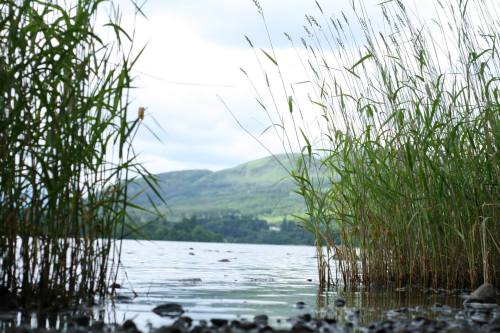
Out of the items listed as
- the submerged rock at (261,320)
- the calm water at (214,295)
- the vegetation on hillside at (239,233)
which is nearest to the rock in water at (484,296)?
the calm water at (214,295)

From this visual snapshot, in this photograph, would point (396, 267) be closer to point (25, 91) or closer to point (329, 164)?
point (329, 164)

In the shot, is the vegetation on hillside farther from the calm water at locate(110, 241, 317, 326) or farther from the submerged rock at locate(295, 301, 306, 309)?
the submerged rock at locate(295, 301, 306, 309)

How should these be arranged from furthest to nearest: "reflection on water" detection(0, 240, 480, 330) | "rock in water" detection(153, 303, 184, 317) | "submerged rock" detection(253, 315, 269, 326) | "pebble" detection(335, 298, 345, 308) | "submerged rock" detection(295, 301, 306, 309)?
"pebble" detection(335, 298, 345, 308)
"submerged rock" detection(295, 301, 306, 309)
"rock in water" detection(153, 303, 184, 317)
"reflection on water" detection(0, 240, 480, 330)
"submerged rock" detection(253, 315, 269, 326)

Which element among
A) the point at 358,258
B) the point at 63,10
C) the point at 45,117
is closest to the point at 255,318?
the point at 45,117

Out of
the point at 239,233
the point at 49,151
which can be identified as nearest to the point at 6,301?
the point at 49,151

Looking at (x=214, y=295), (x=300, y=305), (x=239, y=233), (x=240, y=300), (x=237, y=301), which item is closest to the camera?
(x=300, y=305)

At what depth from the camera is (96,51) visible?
6695 millimetres

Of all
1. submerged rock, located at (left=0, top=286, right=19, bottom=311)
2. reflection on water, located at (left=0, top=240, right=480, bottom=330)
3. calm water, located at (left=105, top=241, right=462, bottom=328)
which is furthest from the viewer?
calm water, located at (left=105, top=241, right=462, bottom=328)

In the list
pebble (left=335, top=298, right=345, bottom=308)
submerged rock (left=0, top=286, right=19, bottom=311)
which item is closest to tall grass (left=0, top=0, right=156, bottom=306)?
submerged rock (left=0, top=286, right=19, bottom=311)

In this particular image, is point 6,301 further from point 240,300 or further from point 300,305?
point 300,305

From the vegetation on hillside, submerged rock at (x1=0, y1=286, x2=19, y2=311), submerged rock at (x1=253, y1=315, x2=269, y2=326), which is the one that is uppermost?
the vegetation on hillside

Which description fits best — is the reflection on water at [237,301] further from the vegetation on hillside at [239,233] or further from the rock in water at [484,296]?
the vegetation on hillside at [239,233]

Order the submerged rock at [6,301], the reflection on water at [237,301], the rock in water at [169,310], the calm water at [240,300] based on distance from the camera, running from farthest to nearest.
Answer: the calm water at [240,300]
the rock in water at [169,310]
the reflection on water at [237,301]
the submerged rock at [6,301]

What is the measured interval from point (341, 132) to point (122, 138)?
3.95 m
